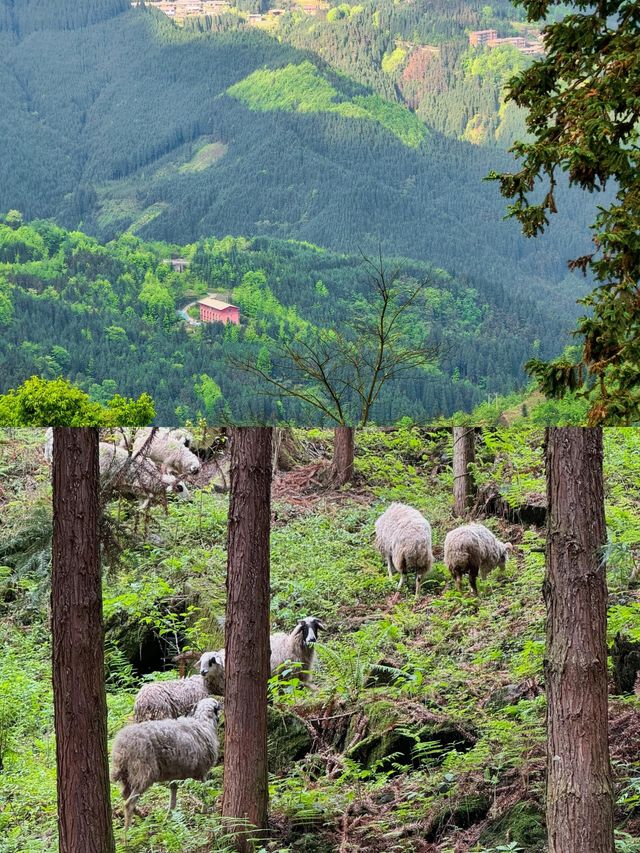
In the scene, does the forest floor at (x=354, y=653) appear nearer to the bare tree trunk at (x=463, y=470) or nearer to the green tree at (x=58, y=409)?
the bare tree trunk at (x=463, y=470)

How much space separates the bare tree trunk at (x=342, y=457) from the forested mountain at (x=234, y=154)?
2165 centimetres

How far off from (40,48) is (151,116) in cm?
751

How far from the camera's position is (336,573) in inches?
158

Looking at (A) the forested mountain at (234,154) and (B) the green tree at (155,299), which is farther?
(A) the forested mountain at (234,154)

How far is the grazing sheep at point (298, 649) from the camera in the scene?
12.2ft

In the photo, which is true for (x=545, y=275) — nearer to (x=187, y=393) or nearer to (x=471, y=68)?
(x=471, y=68)

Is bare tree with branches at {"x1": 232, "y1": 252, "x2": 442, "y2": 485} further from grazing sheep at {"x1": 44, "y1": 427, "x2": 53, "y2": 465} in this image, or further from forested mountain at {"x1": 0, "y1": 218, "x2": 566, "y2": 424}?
grazing sheep at {"x1": 44, "y1": 427, "x2": 53, "y2": 465}

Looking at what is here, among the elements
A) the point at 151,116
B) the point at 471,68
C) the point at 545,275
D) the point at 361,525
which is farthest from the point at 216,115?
the point at 361,525

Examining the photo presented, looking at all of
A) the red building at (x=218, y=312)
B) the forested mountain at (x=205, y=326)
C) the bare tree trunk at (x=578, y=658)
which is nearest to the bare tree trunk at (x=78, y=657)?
the bare tree trunk at (x=578, y=658)

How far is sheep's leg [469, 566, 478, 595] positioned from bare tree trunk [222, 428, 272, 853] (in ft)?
2.65

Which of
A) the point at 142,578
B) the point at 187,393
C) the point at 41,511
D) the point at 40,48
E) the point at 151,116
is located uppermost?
the point at 40,48

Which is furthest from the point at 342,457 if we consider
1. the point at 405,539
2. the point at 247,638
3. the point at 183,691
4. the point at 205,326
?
the point at 205,326

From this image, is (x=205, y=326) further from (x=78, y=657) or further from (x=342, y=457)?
(x=78, y=657)

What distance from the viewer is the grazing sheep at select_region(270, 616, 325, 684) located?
3715 millimetres
